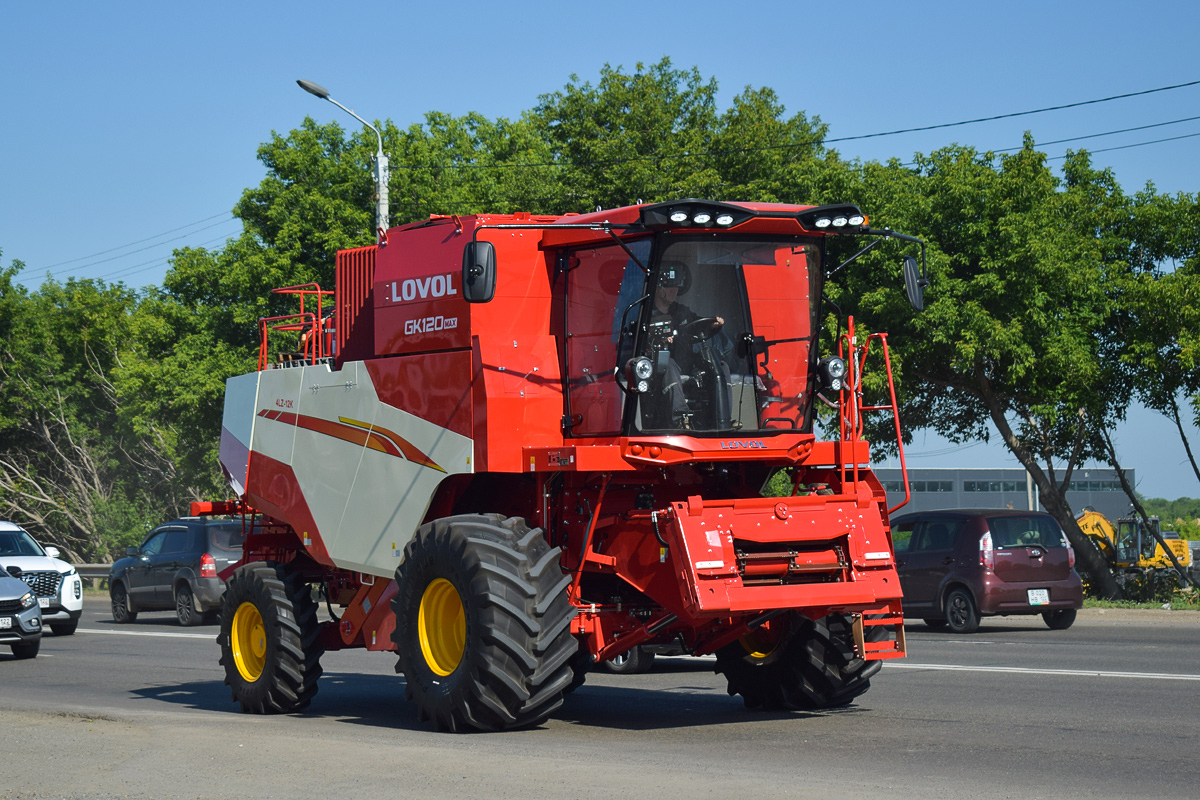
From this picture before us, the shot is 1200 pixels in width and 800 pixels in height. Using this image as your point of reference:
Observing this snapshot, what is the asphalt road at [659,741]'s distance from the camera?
7379 millimetres

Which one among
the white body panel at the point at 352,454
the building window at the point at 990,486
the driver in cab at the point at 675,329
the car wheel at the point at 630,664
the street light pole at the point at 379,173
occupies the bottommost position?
the car wheel at the point at 630,664

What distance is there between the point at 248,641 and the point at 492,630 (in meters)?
3.78

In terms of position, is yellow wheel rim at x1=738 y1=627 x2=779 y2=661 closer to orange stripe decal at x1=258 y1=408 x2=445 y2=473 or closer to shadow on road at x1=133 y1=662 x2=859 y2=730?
shadow on road at x1=133 y1=662 x2=859 y2=730

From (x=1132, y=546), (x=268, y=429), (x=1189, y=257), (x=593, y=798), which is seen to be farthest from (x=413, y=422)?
(x=1132, y=546)

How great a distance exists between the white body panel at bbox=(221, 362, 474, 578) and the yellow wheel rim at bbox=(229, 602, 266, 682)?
0.89m

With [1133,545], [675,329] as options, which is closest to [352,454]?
[675,329]

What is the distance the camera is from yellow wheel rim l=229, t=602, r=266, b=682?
11.8 metres

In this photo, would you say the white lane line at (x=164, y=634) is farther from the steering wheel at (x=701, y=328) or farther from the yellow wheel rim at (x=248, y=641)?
the steering wheel at (x=701, y=328)

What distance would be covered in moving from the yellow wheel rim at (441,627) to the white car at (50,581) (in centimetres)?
1311

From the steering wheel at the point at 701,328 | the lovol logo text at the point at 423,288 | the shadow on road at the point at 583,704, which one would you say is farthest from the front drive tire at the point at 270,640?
the steering wheel at the point at 701,328

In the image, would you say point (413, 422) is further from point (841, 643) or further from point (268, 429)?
point (841, 643)

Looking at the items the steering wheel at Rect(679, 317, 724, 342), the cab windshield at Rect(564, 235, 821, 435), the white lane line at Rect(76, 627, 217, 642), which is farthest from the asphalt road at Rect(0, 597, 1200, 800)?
the white lane line at Rect(76, 627, 217, 642)

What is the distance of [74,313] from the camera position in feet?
165

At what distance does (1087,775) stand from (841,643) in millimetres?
2845
